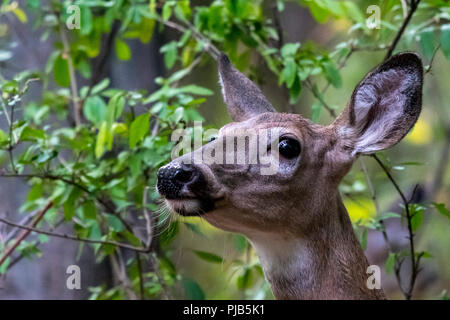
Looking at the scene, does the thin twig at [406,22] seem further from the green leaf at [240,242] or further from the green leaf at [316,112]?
the green leaf at [240,242]

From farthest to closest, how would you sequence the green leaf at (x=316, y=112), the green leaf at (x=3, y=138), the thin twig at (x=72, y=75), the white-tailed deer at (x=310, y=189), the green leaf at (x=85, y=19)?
the thin twig at (x=72, y=75) < the green leaf at (x=85, y=19) < the green leaf at (x=316, y=112) < the green leaf at (x=3, y=138) < the white-tailed deer at (x=310, y=189)

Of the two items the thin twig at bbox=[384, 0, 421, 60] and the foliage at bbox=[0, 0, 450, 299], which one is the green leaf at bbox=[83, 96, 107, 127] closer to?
the foliage at bbox=[0, 0, 450, 299]

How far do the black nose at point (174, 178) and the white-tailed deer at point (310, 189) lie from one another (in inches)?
3.1

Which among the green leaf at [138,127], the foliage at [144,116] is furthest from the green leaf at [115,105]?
the green leaf at [138,127]

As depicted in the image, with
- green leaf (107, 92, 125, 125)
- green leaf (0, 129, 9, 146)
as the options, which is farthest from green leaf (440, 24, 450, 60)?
green leaf (0, 129, 9, 146)

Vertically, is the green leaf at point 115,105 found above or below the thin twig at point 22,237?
above

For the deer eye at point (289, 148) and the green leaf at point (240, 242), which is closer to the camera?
the deer eye at point (289, 148)

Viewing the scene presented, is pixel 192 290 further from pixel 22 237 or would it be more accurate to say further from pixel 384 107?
pixel 384 107

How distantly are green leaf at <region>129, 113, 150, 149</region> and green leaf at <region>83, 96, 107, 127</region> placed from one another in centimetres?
57

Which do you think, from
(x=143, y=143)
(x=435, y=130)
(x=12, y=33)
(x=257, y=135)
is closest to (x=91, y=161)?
(x=143, y=143)

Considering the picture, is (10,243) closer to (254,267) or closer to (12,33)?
(254,267)

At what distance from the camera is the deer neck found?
11.2 feet

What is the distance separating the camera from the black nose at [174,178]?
3.05 metres
